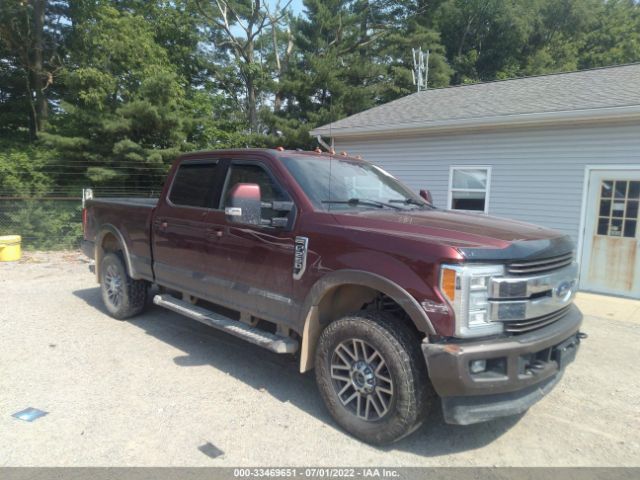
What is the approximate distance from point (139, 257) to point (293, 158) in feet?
8.29

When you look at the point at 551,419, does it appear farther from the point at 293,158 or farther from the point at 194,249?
the point at 194,249

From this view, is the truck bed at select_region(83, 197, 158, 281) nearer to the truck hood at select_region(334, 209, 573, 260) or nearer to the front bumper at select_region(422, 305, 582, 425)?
the truck hood at select_region(334, 209, 573, 260)

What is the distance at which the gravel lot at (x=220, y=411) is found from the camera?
294 cm

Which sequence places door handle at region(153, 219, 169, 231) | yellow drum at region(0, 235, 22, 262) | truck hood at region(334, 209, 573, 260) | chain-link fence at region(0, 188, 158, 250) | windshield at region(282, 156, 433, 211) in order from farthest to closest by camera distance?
1. chain-link fence at region(0, 188, 158, 250)
2. yellow drum at region(0, 235, 22, 262)
3. door handle at region(153, 219, 169, 231)
4. windshield at region(282, 156, 433, 211)
5. truck hood at region(334, 209, 573, 260)

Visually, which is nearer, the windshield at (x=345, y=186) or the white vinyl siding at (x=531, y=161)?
the windshield at (x=345, y=186)

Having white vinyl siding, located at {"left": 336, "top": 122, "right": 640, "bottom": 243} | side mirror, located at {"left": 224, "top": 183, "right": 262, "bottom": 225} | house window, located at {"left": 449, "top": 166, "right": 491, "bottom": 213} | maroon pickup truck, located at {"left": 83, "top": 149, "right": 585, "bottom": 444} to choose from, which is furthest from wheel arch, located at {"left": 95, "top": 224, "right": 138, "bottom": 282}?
house window, located at {"left": 449, "top": 166, "right": 491, "bottom": 213}

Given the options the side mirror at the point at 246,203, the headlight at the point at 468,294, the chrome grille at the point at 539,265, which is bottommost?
the headlight at the point at 468,294

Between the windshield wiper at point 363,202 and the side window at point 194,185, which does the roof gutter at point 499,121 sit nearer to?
the side window at point 194,185

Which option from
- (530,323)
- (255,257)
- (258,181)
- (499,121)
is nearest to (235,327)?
(255,257)

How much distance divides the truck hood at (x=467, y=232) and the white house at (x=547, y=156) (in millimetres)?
5195

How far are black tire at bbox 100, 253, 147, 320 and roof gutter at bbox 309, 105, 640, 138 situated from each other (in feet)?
10.8

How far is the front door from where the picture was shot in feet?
24.2

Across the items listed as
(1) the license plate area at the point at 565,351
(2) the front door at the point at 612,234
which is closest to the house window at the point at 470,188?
(2) the front door at the point at 612,234

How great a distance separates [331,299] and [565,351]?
1691 mm
